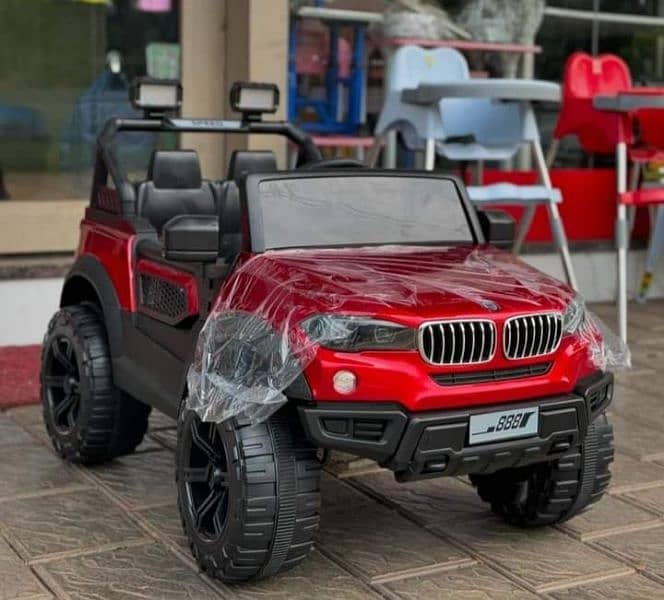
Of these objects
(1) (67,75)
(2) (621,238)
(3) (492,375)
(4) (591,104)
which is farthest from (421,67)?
(3) (492,375)

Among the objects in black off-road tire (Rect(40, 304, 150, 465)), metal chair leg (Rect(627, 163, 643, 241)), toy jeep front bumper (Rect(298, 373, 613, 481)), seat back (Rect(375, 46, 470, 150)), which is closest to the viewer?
toy jeep front bumper (Rect(298, 373, 613, 481))

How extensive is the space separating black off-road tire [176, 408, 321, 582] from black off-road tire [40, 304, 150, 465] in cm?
113

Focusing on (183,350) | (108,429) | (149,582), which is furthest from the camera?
(108,429)

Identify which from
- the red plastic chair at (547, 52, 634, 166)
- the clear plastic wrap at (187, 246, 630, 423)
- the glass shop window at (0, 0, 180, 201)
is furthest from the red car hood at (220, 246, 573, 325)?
the glass shop window at (0, 0, 180, 201)

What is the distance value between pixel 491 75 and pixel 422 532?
4.83 meters

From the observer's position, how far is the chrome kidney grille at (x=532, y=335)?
376 centimetres

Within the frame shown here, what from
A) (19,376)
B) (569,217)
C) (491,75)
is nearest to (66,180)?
(19,376)

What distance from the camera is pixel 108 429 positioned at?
4.91 m

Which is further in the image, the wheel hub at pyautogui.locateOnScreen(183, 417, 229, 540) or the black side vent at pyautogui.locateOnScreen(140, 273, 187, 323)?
the black side vent at pyautogui.locateOnScreen(140, 273, 187, 323)

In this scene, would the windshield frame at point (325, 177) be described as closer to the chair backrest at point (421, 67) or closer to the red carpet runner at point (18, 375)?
the red carpet runner at point (18, 375)

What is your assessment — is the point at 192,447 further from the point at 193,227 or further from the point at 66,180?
the point at 66,180

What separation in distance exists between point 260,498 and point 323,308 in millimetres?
571

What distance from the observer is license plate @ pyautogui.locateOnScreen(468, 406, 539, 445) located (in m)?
3.68

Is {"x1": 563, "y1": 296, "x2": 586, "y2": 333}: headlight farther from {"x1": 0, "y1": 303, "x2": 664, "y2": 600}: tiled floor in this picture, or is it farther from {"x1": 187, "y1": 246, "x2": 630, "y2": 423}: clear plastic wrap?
{"x1": 0, "y1": 303, "x2": 664, "y2": 600}: tiled floor
